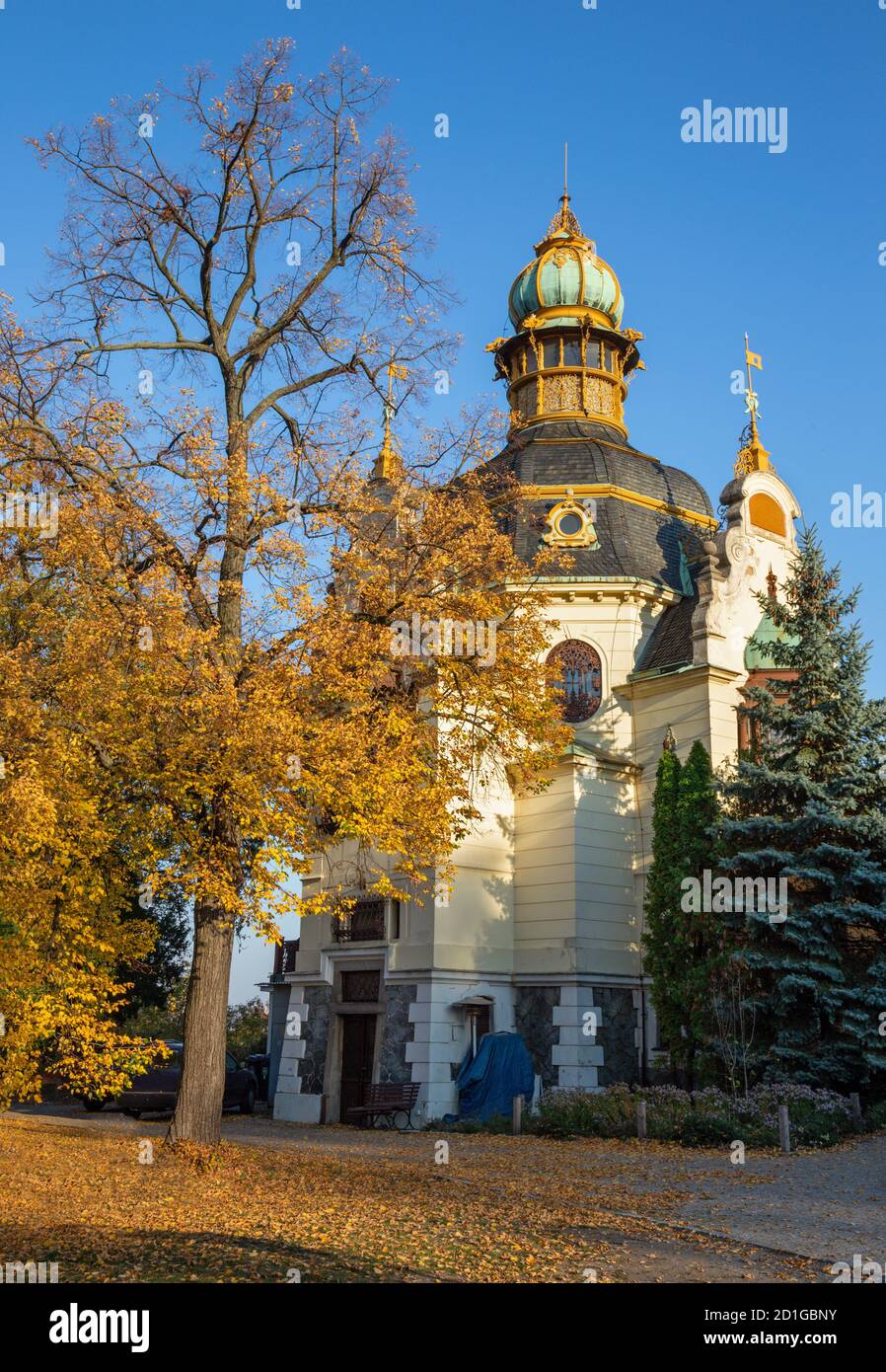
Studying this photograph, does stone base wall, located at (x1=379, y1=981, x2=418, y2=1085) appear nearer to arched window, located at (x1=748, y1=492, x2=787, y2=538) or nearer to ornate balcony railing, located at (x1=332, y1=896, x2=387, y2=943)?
ornate balcony railing, located at (x1=332, y1=896, x2=387, y2=943)

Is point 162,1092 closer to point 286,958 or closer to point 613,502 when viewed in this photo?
point 286,958

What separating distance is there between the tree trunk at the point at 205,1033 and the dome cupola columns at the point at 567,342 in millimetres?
23758

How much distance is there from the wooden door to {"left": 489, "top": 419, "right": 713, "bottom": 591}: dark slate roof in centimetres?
1121

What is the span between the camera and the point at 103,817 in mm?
13211

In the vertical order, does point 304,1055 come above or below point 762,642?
below

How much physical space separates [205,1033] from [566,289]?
28.8 m

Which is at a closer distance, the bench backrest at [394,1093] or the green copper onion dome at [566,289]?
the bench backrest at [394,1093]

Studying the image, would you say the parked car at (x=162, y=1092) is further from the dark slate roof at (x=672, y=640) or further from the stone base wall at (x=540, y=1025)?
the dark slate roof at (x=672, y=640)

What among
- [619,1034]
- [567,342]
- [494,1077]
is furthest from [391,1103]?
[567,342]

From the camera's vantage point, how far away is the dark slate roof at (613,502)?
27.0 meters

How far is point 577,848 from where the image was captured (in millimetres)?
23469

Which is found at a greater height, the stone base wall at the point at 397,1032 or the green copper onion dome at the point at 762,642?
the green copper onion dome at the point at 762,642

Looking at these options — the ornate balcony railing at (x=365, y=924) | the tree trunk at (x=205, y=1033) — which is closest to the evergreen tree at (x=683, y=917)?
the ornate balcony railing at (x=365, y=924)

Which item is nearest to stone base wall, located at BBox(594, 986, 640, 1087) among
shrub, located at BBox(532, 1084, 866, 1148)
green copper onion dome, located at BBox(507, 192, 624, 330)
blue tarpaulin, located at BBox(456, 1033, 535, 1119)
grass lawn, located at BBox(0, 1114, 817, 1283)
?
blue tarpaulin, located at BBox(456, 1033, 535, 1119)
